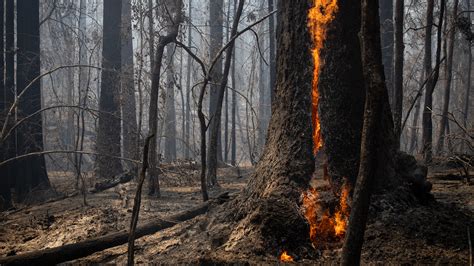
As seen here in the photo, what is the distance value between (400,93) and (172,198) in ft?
15.9

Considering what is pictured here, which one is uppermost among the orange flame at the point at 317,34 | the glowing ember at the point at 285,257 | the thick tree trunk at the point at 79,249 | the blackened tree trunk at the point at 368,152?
the orange flame at the point at 317,34

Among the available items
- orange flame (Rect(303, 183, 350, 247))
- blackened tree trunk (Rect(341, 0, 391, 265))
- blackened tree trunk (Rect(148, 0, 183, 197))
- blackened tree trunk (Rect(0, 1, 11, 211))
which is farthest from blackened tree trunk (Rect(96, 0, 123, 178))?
blackened tree trunk (Rect(341, 0, 391, 265))

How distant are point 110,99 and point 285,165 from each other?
428 inches

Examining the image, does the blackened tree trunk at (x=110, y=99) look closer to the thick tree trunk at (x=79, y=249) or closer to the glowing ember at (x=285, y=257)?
the thick tree trunk at (x=79, y=249)

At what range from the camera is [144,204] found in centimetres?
812

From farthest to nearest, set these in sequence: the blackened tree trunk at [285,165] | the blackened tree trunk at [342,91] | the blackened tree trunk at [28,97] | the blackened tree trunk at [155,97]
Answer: the blackened tree trunk at [28,97] → the blackened tree trunk at [155,97] → the blackened tree trunk at [342,91] → the blackened tree trunk at [285,165]

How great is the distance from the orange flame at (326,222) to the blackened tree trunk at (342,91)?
342 millimetres

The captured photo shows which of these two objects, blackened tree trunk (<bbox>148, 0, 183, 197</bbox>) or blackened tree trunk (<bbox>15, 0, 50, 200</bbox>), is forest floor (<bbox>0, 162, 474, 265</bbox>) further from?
blackened tree trunk (<bbox>15, 0, 50, 200</bbox>)

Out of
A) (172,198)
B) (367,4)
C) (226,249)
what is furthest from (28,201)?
(367,4)

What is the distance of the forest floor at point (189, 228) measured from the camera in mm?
3988

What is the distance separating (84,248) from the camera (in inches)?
204

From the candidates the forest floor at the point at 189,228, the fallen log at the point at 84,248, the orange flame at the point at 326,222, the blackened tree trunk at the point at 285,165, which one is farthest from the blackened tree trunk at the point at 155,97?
the orange flame at the point at 326,222

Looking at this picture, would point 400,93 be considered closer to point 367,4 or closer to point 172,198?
point 172,198

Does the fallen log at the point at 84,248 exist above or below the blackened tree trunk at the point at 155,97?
below
